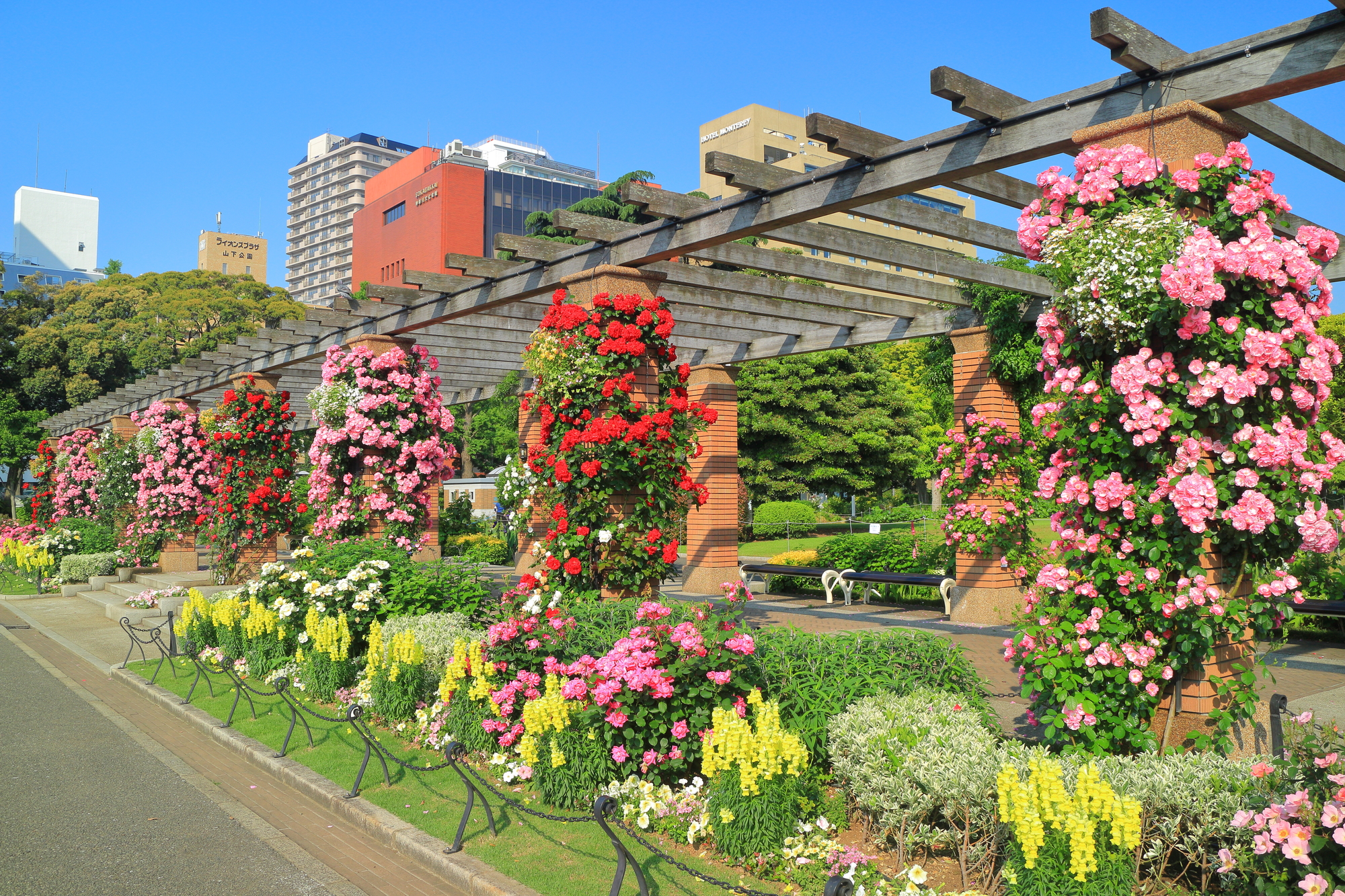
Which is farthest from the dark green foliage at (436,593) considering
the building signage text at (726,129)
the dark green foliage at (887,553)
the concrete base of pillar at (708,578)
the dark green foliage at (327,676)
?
the building signage text at (726,129)

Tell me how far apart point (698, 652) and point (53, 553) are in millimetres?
20610

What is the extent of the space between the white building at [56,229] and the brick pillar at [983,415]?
18708 centimetres

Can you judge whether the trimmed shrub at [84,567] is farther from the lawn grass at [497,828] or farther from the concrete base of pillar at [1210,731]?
the concrete base of pillar at [1210,731]

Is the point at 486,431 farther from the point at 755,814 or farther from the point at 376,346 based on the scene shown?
the point at 755,814

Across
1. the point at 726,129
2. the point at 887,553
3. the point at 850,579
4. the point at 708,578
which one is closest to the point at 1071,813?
the point at 850,579

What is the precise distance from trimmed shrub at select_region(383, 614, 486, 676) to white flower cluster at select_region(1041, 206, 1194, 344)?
171 inches

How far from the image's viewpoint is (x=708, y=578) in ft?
42.5

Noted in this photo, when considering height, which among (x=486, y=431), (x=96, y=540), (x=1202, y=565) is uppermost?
(x=486, y=431)

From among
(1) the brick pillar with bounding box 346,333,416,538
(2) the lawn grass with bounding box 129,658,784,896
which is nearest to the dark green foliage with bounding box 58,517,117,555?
(1) the brick pillar with bounding box 346,333,416,538

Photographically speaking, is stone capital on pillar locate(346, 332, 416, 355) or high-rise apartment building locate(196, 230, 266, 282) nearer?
stone capital on pillar locate(346, 332, 416, 355)

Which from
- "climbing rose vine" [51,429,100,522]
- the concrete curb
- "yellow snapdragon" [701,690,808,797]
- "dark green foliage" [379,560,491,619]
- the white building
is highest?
the white building

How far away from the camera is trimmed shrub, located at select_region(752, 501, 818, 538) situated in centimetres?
2950

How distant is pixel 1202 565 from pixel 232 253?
517ft

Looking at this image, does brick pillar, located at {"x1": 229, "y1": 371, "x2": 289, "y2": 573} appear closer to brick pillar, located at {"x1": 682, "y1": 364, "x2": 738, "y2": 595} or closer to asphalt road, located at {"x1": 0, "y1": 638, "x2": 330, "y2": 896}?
asphalt road, located at {"x1": 0, "y1": 638, "x2": 330, "y2": 896}
